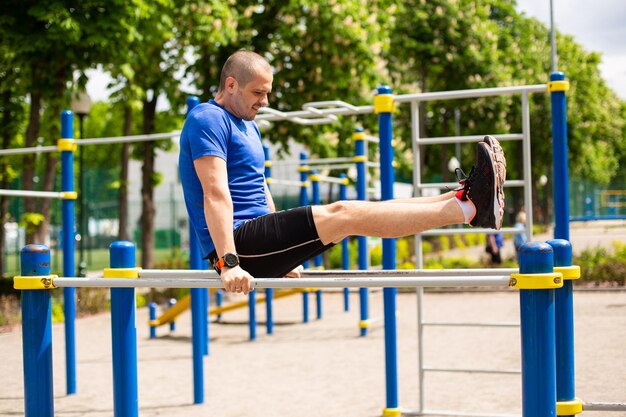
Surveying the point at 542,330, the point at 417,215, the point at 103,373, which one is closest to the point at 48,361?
the point at 417,215

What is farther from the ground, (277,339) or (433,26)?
(433,26)

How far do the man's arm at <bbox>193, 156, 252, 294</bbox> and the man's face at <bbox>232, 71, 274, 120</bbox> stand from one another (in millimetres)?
333

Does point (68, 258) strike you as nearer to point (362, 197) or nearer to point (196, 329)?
point (196, 329)

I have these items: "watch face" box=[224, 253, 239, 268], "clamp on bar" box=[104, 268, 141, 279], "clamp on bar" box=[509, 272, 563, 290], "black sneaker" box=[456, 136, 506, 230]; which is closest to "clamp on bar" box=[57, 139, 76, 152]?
"clamp on bar" box=[104, 268, 141, 279]

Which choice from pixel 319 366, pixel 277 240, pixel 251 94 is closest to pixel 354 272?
pixel 277 240

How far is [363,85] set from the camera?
15.9m

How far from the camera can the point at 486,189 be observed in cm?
327

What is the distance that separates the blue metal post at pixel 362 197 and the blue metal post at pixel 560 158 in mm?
4696

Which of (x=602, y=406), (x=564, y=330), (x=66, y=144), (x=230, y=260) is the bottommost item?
(x=602, y=406)

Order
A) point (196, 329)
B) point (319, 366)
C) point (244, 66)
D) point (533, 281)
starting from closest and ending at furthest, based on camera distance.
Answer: point (533, 281), point (244, 66), point (196, 329), point (319, 366)

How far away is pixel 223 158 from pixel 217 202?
0.71 feet

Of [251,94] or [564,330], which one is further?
[564,330]

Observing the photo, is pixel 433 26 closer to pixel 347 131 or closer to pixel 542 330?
pixel 347 131

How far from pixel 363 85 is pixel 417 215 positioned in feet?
42.1
